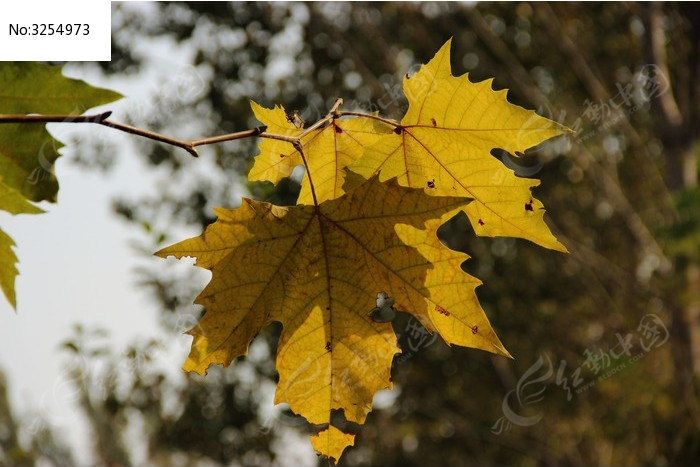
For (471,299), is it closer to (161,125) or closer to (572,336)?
(161,125)

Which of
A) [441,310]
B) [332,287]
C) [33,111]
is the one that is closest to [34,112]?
[33,111]

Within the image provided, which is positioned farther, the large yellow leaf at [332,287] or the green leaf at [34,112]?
the large yellow leaf at [332,287]

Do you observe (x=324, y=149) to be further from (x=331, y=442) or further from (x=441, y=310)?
(x=331, y=442)

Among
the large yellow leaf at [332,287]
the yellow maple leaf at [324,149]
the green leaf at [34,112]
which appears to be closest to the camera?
the green leaf at [34,112]

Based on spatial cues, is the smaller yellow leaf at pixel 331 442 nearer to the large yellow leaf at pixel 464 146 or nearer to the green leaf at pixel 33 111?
the large yellow leaf at pixel 464 146

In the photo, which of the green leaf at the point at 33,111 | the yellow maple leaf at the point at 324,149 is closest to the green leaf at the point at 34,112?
the green leaf at the point at 33,111

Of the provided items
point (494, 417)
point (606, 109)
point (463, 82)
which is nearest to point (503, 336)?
point (494, 417)
